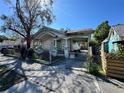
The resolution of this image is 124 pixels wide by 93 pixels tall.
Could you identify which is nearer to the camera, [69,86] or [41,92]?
[41,92]

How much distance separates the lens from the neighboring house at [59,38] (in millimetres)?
17781

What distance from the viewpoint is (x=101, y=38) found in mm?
31141

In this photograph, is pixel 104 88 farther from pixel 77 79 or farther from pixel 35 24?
pixel 35 24

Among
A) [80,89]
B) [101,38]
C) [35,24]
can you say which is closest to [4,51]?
[35,24]

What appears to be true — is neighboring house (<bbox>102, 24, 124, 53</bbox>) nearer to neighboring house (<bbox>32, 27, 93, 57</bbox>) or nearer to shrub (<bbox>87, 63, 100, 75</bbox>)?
neighboring house (<bbox>32, 27, 93, 57</bbox>)

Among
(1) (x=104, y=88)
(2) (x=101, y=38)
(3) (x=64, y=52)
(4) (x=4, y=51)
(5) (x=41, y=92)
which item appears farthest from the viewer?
(2) (x=101, y=38)

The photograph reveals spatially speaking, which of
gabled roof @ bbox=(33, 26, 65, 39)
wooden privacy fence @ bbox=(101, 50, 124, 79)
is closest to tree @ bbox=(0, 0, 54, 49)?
gabled roof @ bbox=(33, 26, 65, 39)

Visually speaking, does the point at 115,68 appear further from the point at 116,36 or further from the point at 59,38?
the point at 59,38

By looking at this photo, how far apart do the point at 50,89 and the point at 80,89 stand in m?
1.59

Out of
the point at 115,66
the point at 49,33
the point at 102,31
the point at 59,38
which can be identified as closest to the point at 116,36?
the point at 59,38

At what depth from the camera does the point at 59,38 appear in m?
19.0

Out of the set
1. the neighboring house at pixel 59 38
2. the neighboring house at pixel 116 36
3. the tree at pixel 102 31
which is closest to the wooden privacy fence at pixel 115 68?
the neighboring house at pixel 116 36

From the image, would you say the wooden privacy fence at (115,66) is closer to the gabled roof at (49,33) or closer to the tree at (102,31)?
the gabled roof at (49,33)

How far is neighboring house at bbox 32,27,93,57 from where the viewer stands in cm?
1778
